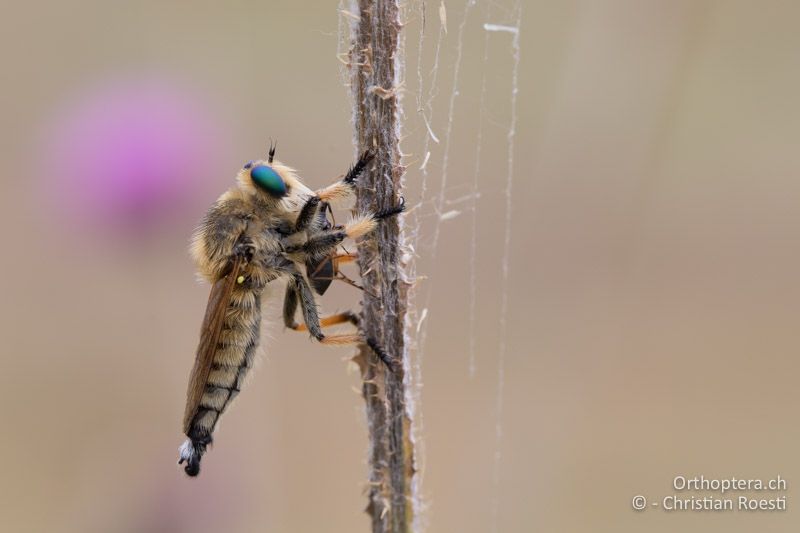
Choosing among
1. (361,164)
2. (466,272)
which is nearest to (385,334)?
(361,164)

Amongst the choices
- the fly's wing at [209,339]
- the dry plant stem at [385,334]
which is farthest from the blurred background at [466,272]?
the dry plant stem at [385,334]

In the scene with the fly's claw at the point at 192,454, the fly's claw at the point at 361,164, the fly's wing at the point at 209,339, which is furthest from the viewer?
the fly's wing at the point at 209,339

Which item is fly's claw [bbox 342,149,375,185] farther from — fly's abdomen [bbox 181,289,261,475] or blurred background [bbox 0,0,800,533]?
blurred background [bbox 0,0,800,533]

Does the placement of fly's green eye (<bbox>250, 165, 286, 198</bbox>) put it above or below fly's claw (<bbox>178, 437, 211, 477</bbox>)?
above

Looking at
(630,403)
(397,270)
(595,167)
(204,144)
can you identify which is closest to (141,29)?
(204,144)

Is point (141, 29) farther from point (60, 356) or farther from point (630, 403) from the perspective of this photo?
point (630, 403)

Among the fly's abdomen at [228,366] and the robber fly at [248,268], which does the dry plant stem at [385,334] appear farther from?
the fly's abdomen at [228,366]

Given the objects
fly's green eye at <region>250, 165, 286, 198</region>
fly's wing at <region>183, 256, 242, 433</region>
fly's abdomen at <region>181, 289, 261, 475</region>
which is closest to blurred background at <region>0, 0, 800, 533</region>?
fly's abdomen at <region>181, 289, 261, 475</region>

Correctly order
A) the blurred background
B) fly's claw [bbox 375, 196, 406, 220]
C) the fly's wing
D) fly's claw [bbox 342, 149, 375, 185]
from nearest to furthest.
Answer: fly's claw [bbox 342, 149, 375, 185] → fly's claw [bbox 375, 196, 406, 220] → the fly's wing → the blurred background
